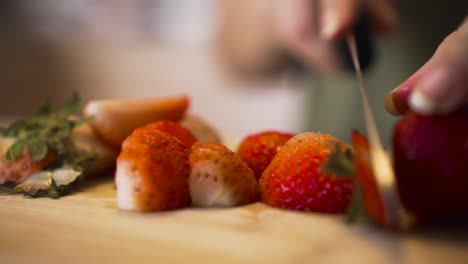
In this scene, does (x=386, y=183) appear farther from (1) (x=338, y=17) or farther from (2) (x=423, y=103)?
(1) (x=338, y=17)

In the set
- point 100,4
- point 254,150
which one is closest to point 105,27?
point 100,4

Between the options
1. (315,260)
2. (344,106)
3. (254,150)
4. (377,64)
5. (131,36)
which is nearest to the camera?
(315,260)

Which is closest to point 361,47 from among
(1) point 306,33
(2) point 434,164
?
(1) point 306,33

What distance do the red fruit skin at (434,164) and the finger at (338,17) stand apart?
46 cm

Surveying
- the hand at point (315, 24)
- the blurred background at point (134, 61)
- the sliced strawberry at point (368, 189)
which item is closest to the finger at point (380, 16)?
the hand at point (315, 24)

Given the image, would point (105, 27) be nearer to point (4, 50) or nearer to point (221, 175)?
point (4, 50)

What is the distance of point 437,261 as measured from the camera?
39cm

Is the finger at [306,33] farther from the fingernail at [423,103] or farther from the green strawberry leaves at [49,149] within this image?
the fingernail at [423,103]

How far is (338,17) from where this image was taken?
3.05 feet

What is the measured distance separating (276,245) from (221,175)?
0.13 m

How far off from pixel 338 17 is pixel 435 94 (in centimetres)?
53

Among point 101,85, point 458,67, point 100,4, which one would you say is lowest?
point 101,85

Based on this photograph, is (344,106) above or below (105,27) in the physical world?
below

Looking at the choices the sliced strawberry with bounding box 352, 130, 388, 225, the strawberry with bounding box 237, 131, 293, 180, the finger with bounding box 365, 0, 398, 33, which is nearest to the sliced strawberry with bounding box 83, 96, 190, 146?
the strawberry with bounding box 237, 131, 293, 180
